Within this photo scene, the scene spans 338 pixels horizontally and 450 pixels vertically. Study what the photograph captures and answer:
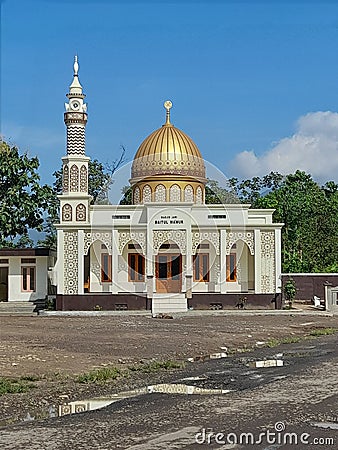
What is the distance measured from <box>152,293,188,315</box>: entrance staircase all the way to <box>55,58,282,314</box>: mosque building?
38 millimetres

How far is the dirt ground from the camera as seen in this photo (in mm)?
10562

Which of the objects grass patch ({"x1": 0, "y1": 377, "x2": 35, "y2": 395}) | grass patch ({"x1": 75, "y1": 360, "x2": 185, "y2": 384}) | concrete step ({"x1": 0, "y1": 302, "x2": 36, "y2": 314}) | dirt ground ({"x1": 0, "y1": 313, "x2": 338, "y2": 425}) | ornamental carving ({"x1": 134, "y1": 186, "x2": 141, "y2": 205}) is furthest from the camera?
ornamental carving ({"x1": 134, "y1": 186, "x2": 141, "y2": 205})

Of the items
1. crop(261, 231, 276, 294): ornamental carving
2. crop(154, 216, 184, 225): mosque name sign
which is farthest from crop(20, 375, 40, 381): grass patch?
crop(261, 231, 276, 294): ornamental carving

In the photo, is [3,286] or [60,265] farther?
[3,286]

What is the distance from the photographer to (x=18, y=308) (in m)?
31.3

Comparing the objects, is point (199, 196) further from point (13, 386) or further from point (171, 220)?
point (13, 386)

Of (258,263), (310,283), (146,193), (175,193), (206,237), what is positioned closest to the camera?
(258,263)

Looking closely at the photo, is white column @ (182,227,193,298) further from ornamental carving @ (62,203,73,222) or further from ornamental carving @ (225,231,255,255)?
ornamental carving @ (62,203,73,222)

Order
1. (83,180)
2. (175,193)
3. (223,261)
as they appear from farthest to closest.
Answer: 1. (175,193)
2. (83,180)
3. (223,261)

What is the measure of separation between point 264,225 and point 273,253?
3.88 ft

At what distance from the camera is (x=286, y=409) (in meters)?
8.46

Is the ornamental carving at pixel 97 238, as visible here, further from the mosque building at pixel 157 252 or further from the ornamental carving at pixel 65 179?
the ornamental carving at pixel 65 179

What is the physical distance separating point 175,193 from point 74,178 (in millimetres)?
4427

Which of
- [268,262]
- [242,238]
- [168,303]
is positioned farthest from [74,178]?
[268,262]
